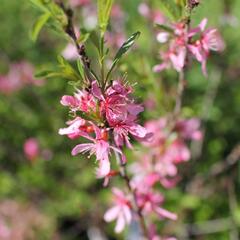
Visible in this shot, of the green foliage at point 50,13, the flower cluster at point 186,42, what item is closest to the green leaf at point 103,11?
the green foliage at point 50,13

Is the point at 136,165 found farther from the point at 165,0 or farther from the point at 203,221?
the point at 165,0

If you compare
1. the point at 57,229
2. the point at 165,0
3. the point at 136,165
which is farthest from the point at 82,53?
the point at 57,229

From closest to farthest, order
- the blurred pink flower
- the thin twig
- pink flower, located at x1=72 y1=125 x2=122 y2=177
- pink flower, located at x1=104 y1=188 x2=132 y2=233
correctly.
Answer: the thin twig → pink flower, located at x1=72 y1=125 x2=122 y2=177 → pink flower, located at x1=104 y1=188 x2=132 y2=233 → the blurred pink flower

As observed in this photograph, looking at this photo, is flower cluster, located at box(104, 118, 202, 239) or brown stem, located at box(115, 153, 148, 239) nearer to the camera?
brown stem, located at box(115, 153, 148, 239)

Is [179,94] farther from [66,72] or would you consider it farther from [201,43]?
[66,72]

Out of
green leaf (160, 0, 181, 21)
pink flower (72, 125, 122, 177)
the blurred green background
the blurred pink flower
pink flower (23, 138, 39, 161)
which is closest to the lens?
pink flower (72, 125, 122, 177)

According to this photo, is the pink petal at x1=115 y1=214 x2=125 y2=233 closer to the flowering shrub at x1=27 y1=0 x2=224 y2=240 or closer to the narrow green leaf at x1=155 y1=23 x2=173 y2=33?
the flowering shrub at x1=27 y1=0 x2=224 y2=240

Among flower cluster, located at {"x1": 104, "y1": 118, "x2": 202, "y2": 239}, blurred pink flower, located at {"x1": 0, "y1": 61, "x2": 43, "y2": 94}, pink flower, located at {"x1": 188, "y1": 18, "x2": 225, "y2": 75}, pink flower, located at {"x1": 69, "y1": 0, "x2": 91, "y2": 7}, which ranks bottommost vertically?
blurred pink flower, located at {"x1": 0, "y1": 61, "x2": 43, "y2": 94}

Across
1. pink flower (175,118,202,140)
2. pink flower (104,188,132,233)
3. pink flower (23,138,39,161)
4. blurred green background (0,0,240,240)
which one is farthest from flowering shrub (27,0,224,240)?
pink flower (23,138,39,161)
